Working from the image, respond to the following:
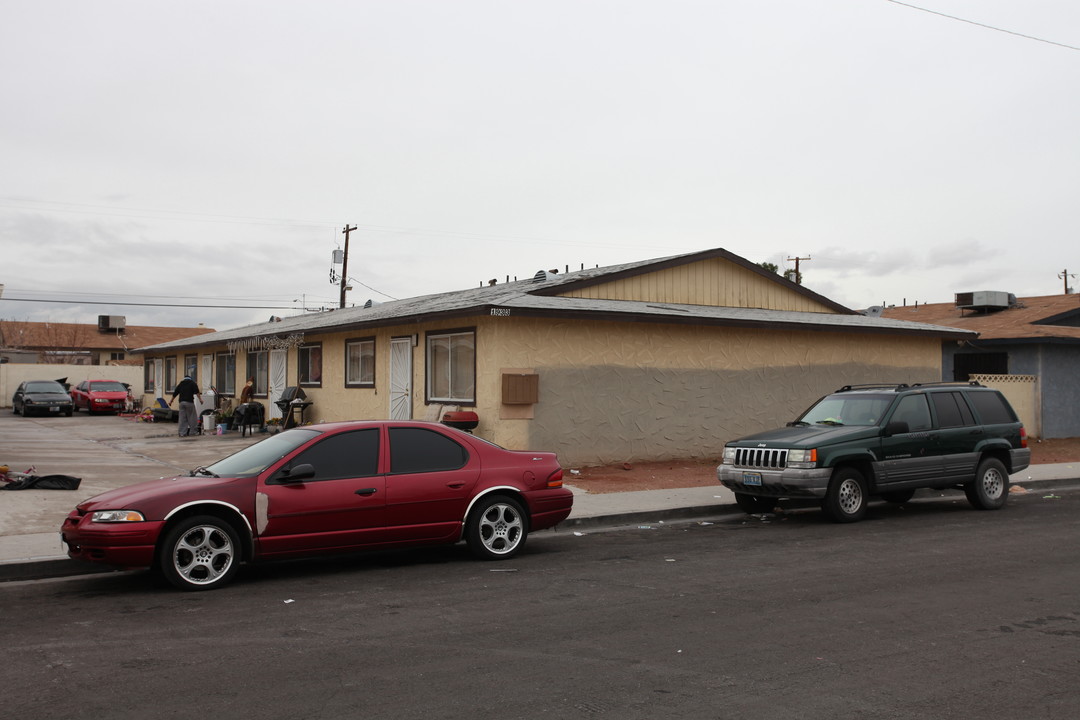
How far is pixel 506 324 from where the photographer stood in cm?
1609

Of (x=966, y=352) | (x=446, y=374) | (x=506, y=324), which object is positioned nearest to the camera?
(x=506, y=324)

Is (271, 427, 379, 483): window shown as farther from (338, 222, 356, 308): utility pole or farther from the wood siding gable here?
(338, 222, 356, 308): utility pole

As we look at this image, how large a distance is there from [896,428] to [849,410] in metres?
0.77

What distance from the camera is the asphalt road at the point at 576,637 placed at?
16.3 feet

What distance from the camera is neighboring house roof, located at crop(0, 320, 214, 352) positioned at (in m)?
61.9

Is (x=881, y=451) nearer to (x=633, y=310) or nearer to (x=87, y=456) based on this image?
(x=633, y=310)

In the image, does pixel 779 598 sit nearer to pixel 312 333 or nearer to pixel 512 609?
pixel 512 609

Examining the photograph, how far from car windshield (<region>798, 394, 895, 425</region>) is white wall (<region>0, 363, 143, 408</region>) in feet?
136

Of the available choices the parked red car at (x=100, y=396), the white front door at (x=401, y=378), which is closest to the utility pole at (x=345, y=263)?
the parked red car at (x=100, y=396)

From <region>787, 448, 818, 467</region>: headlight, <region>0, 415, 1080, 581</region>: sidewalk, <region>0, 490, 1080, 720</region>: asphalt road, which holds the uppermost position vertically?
<region>787, 448, 818, 467</region>: headlight

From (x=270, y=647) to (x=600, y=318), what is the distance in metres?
11.4

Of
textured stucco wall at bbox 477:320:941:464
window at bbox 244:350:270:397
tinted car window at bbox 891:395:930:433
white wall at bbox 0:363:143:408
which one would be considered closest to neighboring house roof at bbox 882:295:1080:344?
textured stucco wall at bbox 477:320:941:464

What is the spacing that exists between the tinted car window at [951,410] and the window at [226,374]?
21328mm

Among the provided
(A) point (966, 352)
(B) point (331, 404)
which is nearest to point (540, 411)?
(B) point (331, 404)
